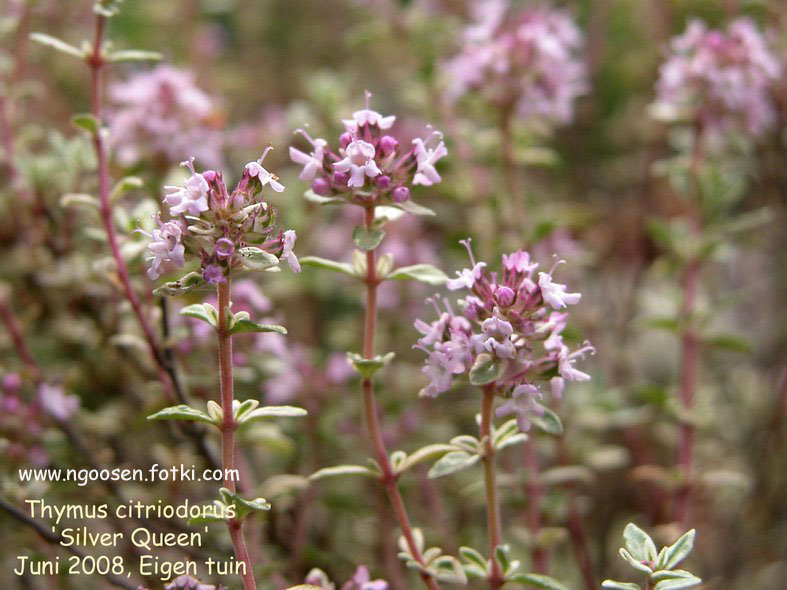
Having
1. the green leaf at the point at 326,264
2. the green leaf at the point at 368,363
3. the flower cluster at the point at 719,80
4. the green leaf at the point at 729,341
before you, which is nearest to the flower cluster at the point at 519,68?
the flower cluster at the point at 719,80

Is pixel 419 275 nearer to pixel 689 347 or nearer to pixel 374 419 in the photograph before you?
pixel 374 419

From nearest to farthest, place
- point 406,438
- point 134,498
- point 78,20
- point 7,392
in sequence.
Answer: point 7,392 < point 134,498 < point 406,438 < point 78,20

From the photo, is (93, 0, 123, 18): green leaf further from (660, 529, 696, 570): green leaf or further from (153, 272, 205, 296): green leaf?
(660, 529, 696, 570): green leaf

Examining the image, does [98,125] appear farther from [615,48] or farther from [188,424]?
[615,48]

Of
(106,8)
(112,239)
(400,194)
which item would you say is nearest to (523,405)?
(400,194)

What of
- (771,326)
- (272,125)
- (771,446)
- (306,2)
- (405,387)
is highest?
(306,2)

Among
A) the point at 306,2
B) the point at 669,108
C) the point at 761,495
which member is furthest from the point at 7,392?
the point at 306,2

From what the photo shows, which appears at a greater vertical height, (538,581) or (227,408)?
(227,408)
